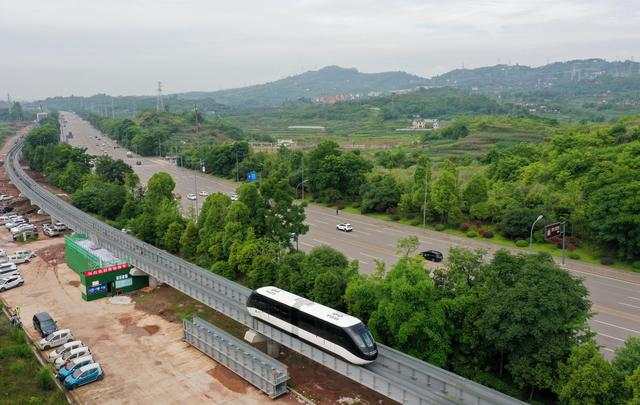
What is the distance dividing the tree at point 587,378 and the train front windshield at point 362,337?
313 inches

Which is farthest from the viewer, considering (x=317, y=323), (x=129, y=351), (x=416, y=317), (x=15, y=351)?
(x=129, y=351)

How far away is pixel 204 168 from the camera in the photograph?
95.0 meters

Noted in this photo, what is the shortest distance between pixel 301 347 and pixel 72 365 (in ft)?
41.4

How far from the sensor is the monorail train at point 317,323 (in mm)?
23141

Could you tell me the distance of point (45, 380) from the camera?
26484 mm

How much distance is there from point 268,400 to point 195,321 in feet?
28.4

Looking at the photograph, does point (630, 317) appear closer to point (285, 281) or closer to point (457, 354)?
point (457, 354)

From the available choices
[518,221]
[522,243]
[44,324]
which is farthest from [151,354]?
[518,221]

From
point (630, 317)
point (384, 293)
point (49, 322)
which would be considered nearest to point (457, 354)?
point (384, 293)

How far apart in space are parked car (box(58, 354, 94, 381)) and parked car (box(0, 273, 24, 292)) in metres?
18.2

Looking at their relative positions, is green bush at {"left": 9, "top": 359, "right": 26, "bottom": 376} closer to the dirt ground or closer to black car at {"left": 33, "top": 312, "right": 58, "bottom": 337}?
the dirt ground

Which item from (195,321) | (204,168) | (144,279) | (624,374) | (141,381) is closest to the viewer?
(624,374)

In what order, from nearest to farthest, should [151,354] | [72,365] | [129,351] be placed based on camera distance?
[72,365]
[151,354]
[129,351]

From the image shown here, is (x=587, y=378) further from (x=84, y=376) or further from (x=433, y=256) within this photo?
(x=433, y=256)
